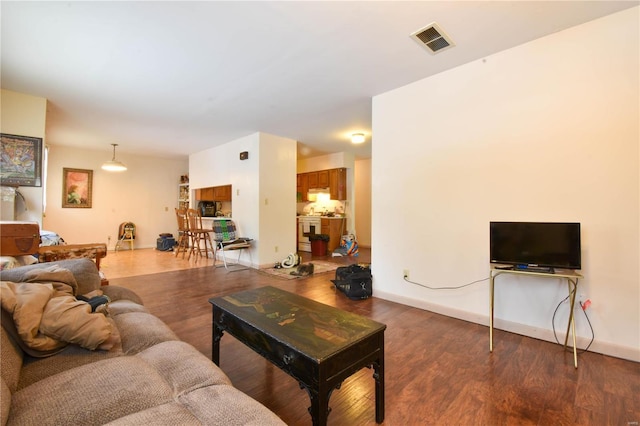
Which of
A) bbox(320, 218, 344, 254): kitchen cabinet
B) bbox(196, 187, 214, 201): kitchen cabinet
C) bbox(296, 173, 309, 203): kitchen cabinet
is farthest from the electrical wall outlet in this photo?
bbox(196, 187, 214, 201): kitchen cabinet

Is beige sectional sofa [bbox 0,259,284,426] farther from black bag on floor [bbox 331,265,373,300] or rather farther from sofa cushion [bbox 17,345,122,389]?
black bag on floor [bbox 331,265,373,300]

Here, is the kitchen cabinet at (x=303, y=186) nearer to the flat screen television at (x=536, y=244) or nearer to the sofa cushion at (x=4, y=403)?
the flat screen television at (x=536, y=244)

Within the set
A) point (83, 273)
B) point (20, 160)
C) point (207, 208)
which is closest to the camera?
point (83, 273)

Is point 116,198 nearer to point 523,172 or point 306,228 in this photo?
point 306,228

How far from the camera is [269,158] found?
5.14 m

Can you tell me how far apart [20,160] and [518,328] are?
18.1ft

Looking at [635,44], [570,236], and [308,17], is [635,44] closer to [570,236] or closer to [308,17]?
[570,236]

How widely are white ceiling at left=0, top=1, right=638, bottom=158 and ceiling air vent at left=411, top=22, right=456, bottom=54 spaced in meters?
0.05

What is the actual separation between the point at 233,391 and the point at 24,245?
2.53 metres

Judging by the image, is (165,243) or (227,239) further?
(165,243)

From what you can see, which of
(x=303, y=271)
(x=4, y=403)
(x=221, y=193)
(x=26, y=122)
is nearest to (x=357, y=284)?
(x=303, y=271)

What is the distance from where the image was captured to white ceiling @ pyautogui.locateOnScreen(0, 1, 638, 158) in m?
1.97

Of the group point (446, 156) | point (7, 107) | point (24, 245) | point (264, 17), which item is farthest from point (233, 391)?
point (7, 107)

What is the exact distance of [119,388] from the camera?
0.91 metres
